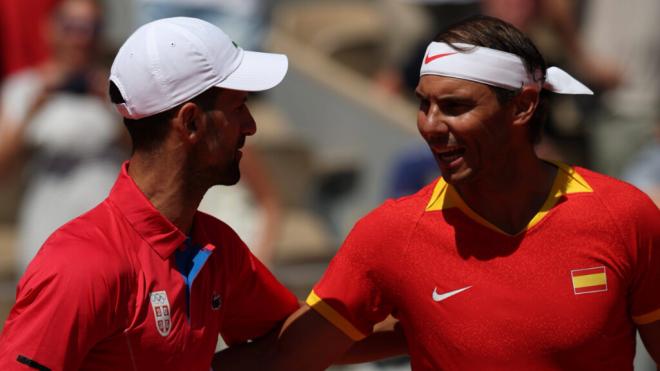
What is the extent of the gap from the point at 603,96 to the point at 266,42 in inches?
90.8

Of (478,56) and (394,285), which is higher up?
(478,56)

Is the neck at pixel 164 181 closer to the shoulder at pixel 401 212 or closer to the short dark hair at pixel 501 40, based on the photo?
the shoulder at pixel 401 212

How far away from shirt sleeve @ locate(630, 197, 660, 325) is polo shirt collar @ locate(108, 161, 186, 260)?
3.84 ft

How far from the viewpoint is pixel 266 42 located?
359 inches

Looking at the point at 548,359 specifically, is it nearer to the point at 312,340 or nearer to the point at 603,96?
the point at 312,340

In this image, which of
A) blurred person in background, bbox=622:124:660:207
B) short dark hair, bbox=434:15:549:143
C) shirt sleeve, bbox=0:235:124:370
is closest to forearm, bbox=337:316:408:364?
short dark hair, bbox=434:15:549:143

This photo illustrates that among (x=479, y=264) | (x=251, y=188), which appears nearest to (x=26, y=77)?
(x=251, y=188)

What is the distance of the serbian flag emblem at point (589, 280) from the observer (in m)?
3.44

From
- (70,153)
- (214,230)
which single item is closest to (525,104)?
(214,230)

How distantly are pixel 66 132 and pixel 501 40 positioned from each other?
325 centimetres

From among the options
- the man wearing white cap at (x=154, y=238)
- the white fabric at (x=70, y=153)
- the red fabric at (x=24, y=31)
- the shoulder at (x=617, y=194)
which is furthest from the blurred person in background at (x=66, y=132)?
the shoulder at (x=617, y=194)

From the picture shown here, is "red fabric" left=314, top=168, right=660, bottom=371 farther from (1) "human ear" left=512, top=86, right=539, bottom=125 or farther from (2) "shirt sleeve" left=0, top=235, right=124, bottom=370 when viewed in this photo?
(2) "shirt sleeve" left=0, top=235, right=124, bottom=370

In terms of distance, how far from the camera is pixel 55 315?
3.01 metres

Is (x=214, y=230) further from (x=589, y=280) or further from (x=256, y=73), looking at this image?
(x=589, y=280)
